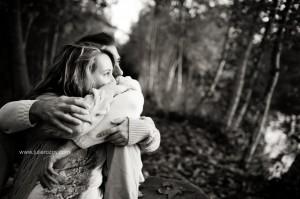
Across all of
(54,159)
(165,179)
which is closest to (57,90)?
(54,159)

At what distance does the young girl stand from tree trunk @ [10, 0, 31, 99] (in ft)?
11.4

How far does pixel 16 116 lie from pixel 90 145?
49cm

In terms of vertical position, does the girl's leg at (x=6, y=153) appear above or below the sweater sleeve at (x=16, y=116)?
below

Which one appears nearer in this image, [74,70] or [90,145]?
[90,145]

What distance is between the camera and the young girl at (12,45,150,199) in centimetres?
173

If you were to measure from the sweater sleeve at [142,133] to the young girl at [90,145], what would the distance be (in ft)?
0.22

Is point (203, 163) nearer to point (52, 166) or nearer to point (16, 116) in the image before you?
point (52, 166)

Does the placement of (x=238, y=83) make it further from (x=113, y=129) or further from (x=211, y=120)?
(x=113, y=129)

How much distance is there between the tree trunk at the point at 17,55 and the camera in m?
5.00

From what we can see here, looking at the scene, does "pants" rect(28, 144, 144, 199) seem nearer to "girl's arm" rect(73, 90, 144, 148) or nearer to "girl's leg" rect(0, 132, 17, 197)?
"girl's arm" rect(73, 90, 144, 148)

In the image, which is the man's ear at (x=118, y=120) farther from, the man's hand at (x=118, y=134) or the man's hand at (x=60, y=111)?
the man's hand at (x=60, y=111)

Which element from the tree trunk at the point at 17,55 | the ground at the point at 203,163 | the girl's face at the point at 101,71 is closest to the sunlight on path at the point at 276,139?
the ground at the point at 203,163

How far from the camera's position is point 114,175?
1.75 meters

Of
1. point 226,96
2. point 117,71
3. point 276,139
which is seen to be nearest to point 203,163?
point 276,139
